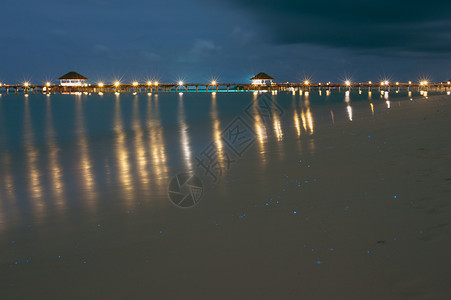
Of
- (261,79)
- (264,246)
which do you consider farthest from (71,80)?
(264,246)

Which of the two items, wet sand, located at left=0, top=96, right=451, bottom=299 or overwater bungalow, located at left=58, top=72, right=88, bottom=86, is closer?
wet sand, located at left=0, top=96, right=451, bottom=299

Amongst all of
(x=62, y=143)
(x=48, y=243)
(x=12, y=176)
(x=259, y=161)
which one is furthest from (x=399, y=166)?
(x=62, y=143)

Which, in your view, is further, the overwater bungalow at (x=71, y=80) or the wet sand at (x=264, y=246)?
the overwater bungalow at (x=71, y=80)

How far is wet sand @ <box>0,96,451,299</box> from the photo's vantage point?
295cm

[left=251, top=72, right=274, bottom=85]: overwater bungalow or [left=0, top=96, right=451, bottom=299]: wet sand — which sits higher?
[left=251, top=72, right=274, bottom=85]: overwater bungalow

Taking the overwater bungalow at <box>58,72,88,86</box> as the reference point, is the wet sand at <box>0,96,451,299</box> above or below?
below

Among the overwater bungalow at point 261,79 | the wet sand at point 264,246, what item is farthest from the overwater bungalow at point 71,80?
the wet sand at point 264,246

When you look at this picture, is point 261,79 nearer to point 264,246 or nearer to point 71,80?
point 71,80

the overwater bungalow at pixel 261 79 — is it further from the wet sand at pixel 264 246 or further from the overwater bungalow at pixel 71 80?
the wet sand at pixel 264 246

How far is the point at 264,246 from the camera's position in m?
3.64

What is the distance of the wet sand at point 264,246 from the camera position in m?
2.95

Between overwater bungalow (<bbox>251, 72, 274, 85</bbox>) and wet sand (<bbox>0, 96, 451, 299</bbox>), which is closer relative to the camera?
wet sand (<bbox>0, 96, 451, 299</bbox>)

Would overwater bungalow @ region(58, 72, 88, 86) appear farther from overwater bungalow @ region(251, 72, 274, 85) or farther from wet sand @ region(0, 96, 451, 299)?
wet sand @ region(0, 96, 451, 299)

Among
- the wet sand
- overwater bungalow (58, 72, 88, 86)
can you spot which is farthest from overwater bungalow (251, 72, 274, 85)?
the wet sand
